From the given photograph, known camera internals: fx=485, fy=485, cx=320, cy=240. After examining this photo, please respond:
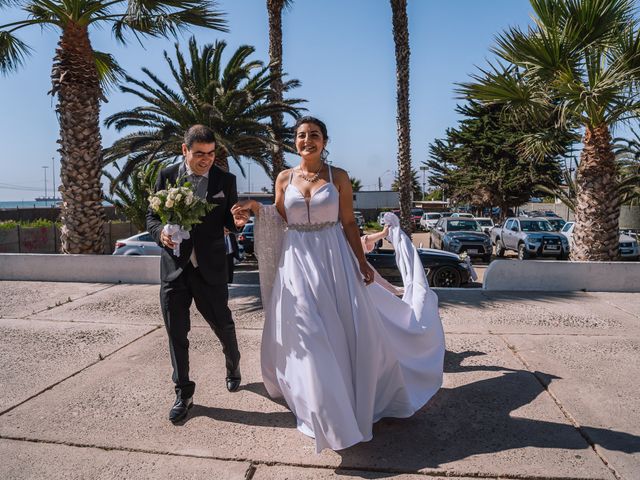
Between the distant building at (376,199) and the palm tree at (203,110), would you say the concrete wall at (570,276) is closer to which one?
the palm tree at (203,110)

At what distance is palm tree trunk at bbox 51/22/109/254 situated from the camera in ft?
32.3

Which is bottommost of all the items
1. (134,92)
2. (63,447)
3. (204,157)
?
(63,447)

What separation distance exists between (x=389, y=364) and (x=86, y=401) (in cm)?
238

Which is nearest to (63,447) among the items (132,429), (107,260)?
(132,429)

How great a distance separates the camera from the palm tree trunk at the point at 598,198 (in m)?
8.39

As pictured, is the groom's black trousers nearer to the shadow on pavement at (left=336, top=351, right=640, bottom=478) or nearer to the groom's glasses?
the groom's glasses

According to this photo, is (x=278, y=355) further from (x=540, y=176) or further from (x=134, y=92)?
(x=540, y=176)

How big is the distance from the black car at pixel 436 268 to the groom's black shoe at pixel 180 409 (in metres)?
6.23

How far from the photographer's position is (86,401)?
3.79m

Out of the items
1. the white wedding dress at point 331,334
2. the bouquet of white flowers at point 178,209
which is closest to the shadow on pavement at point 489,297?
the white wedding dress at point 331,334

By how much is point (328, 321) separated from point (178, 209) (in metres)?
1.24

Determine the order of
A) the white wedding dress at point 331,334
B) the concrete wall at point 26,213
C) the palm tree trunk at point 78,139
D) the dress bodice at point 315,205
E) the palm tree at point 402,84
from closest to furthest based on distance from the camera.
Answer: the white wedding dress at point 331,334, the dress bodice at point 315,205, the palm tree trunk at point 78,139, the palm tree at point 402,84, the concrete wall at point 26,213

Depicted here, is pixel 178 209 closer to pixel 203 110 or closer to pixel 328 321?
pixel 328 321

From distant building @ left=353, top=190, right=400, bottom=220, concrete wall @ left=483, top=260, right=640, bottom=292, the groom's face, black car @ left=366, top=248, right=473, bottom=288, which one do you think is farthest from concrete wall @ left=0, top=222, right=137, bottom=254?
distant building @ left=353, top=190, right=400, bottom=220
